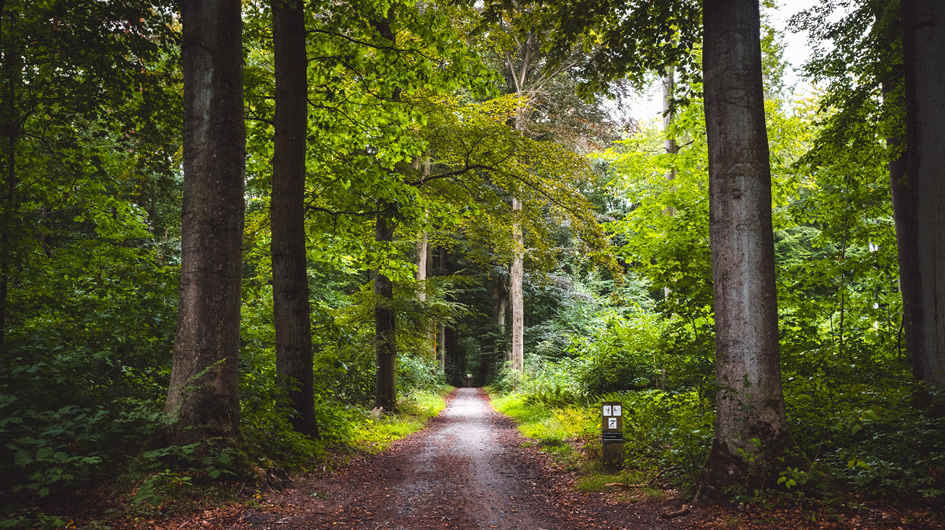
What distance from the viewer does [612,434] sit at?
6898 mm

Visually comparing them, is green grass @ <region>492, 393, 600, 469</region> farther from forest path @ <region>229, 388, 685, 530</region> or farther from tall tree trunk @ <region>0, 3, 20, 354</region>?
tall tree trunk @ <region>0, 3, 20, 354</region>

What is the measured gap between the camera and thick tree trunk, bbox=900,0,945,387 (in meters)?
5.46

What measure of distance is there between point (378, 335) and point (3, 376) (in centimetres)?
849

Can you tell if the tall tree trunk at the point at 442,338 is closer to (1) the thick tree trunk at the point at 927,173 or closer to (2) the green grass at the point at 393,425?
(2) the green grass at the point at 393,425

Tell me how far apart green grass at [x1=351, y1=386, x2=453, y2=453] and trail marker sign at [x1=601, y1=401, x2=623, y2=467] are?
14.4 feet

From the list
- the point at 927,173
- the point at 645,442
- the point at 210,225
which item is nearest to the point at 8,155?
the point at 210,225

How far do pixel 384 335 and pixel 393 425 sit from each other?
225 centimetres

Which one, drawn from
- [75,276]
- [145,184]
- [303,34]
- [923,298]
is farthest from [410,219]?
[923,298]

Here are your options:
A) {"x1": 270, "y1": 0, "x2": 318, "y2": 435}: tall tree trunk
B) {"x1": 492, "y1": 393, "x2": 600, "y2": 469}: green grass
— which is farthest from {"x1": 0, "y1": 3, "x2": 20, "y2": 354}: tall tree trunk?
{"x1": 492, "y1": 393, "x2": 600, "y2": 469}: green grass

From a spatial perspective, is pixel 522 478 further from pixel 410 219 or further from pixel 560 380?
pixel 560 380

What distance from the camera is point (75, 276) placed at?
7.14 meters

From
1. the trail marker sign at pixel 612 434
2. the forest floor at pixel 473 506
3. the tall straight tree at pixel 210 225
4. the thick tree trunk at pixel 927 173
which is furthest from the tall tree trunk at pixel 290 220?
the thick tree trunk at pixel 927 173

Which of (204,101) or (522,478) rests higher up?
(204,101)

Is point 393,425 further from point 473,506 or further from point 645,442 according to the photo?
point 645,442
